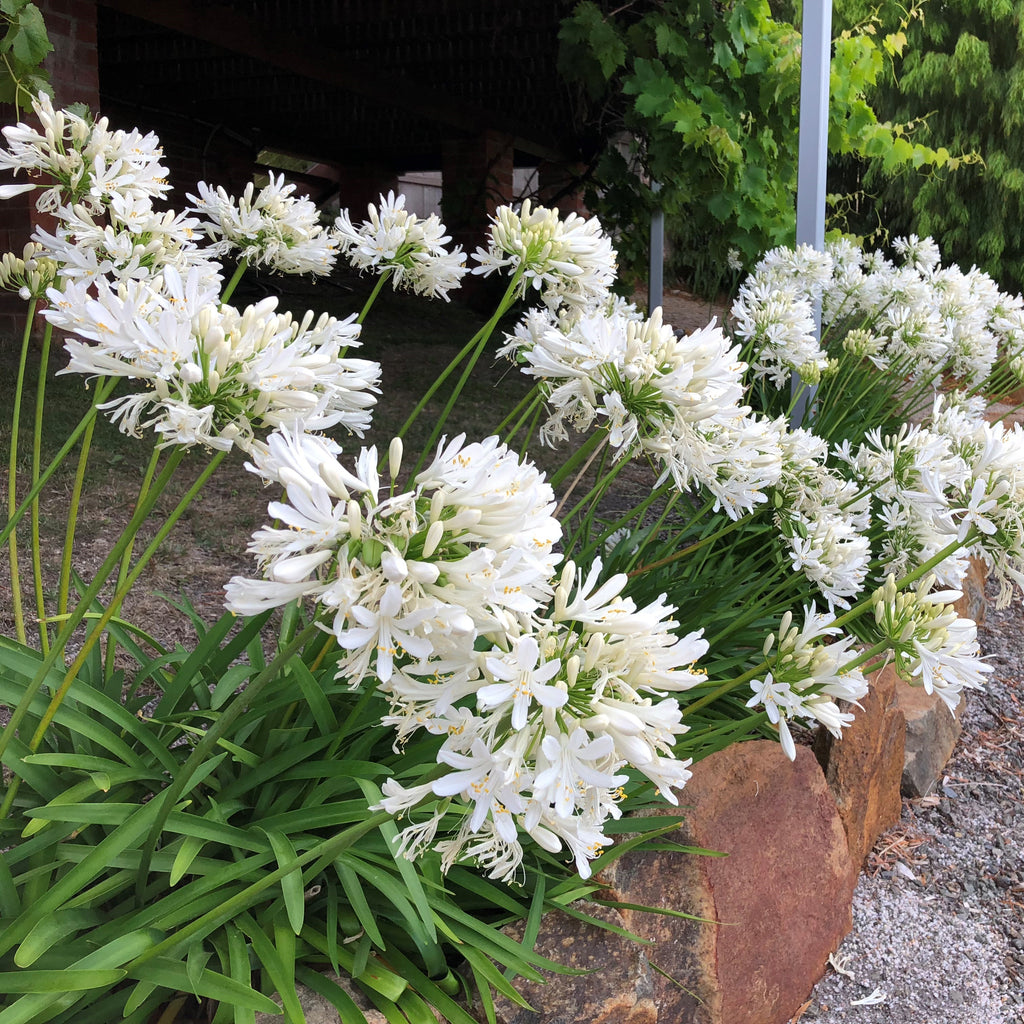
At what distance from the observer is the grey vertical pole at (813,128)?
3.95 m

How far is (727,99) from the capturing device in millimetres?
5188

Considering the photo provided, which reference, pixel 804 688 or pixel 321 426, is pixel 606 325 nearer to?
pixel 321 426

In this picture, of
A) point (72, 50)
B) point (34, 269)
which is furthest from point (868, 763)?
point (72, 50)

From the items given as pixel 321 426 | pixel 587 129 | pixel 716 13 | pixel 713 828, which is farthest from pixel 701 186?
pixel 321 426

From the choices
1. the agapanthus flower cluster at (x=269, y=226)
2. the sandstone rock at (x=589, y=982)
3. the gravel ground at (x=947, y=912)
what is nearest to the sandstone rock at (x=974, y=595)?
the gravel ground at (x=947, y=912)

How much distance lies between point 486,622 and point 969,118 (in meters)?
12.6

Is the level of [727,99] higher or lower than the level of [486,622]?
higher

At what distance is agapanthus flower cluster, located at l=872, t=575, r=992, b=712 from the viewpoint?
4.53 ft

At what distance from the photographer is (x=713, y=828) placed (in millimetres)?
2059

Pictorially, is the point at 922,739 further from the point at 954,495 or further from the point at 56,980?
the point at 56,980

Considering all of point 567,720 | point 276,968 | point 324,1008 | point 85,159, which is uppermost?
point 85,159

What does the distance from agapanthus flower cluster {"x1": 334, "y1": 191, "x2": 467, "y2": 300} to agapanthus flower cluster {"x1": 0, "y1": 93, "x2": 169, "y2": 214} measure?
1.44 ft

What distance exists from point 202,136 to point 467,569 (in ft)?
31.3

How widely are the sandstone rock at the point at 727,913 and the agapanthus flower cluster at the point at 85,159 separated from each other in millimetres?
1592
